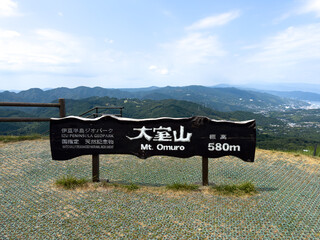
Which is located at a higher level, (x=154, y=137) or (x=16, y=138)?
(x=154, y=137)

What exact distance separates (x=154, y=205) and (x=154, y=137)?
1553 mm

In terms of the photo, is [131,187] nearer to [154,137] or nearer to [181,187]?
[181,187]

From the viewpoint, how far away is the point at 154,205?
3768 mm

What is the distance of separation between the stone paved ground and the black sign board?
0.85 metres

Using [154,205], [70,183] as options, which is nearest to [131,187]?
[154,205]

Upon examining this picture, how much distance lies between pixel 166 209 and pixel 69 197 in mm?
2027

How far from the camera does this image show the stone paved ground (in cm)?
304

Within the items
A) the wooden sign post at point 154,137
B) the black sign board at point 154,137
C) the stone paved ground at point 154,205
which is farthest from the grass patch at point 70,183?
the black sign board at point 154,137

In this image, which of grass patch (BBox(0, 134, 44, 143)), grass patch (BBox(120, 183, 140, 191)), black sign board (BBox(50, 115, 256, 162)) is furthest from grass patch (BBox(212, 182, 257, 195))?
grass patch (BBox(0, 134, 44, 143))

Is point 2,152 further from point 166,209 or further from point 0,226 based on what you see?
point 166,209

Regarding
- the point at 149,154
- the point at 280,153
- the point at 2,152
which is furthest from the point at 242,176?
the point at 2,152

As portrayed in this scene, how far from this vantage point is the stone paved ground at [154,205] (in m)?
3.04

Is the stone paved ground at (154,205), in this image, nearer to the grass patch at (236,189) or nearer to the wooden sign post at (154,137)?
the grass patch at (236,189)

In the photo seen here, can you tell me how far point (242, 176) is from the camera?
5.38 m
